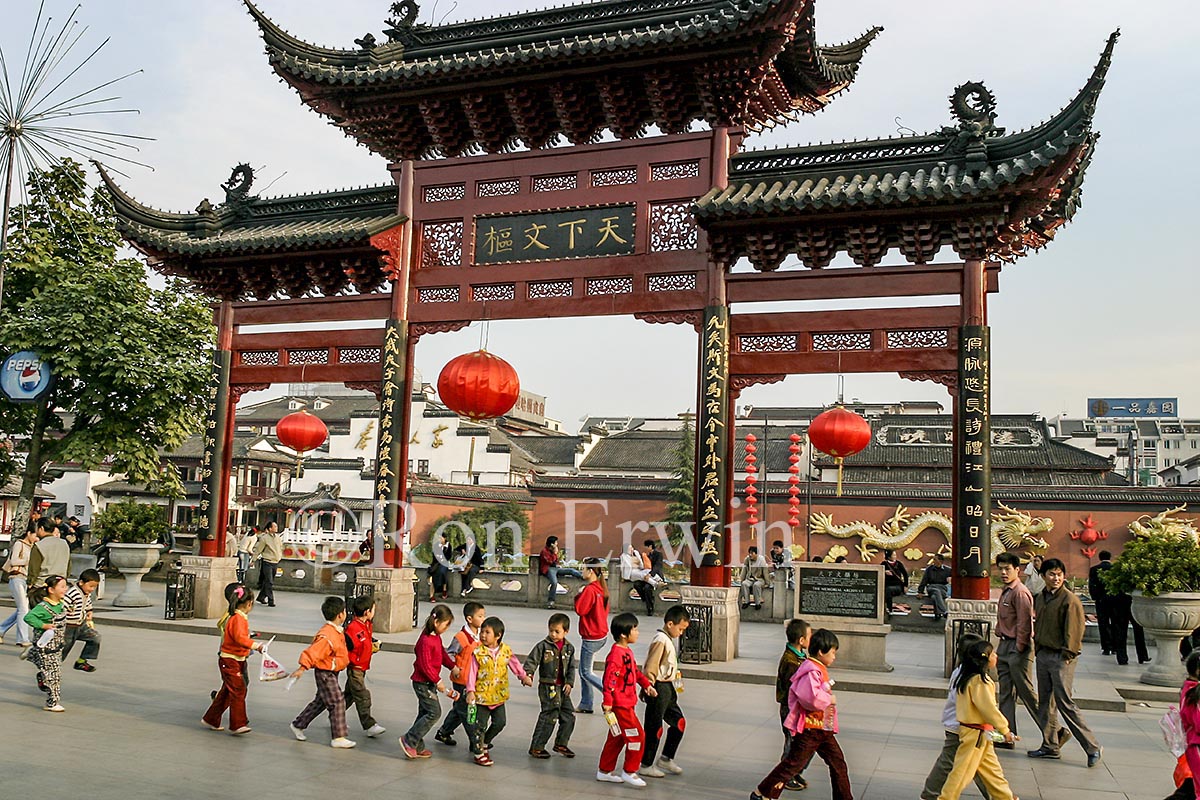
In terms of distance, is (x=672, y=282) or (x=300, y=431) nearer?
(x=672, y=282)

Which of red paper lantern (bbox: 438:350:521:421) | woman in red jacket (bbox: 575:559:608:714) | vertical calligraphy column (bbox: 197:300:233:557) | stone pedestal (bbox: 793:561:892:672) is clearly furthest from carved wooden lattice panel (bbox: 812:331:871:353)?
vertical calligraphy column (bbox: 197:300:233:557)

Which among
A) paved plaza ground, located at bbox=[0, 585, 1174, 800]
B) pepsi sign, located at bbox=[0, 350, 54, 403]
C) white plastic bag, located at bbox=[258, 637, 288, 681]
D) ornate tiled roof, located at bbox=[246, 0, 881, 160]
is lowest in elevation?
paved plaza ground, located at bbox=[0, 585, 1174, 800]

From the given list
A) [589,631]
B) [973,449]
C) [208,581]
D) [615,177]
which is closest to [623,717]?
[589,631]

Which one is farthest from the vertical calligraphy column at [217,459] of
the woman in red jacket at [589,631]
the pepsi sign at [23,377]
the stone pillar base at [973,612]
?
the stone pillar base at [973,612]

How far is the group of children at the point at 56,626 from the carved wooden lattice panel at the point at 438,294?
6.02 m

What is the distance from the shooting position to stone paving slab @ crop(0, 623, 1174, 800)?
6.32 metres

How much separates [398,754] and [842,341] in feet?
23.6

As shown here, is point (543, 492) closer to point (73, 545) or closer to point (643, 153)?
point (73, 545)

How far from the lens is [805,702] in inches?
236

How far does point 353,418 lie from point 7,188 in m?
33.5

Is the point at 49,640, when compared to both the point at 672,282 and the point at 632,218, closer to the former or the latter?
the point at 672,282

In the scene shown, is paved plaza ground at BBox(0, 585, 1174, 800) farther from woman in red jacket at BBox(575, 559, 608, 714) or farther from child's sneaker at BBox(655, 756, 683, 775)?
woman in red jacket at BBox(575, 559, 608, 714)

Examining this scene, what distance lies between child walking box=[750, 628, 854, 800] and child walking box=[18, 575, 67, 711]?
5996 mm

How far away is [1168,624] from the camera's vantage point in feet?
37.0
